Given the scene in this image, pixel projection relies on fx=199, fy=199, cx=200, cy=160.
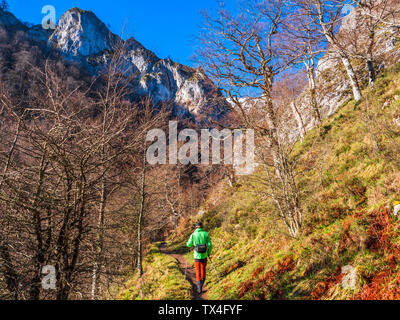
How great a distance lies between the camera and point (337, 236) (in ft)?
16.1

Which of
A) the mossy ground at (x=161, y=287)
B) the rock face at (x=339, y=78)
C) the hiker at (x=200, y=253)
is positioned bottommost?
the mossy ground at (x=161, y=287)

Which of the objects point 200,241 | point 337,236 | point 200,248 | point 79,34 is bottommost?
point 200,248

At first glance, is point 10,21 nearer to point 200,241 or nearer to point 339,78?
point 339,78

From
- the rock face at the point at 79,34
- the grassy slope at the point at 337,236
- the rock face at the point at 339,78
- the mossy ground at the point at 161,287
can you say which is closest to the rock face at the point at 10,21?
the rock face at the point at 79,34

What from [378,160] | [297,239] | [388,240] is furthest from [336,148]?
[388,240]

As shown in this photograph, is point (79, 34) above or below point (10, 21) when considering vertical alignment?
below

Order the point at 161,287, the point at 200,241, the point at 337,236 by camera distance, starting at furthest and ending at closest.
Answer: the point at 161,287 → the point at 200,241 → the point at 337,236

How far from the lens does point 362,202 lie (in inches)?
223

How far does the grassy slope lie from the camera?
3.83m

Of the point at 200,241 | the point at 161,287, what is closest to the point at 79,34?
the point at 161,287

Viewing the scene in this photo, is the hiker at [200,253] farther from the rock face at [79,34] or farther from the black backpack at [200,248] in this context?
the rock face at [79,34]

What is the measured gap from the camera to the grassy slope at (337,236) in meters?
3.83

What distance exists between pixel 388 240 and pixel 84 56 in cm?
9871
